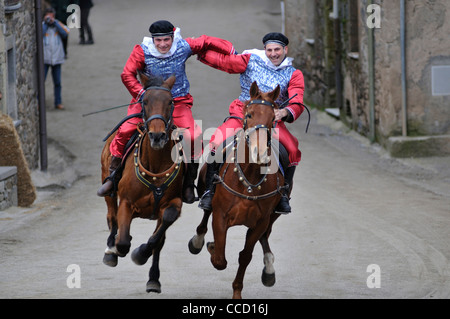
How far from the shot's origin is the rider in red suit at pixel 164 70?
8.64m

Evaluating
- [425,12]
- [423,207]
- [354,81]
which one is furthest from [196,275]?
[354,81]

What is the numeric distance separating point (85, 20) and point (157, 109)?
808 inches

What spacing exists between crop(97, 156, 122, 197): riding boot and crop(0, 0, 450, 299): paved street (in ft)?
3.40

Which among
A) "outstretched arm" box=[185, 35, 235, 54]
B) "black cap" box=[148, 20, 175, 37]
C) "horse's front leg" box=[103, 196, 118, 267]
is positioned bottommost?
"horse's front leg" box=[103, 196, 118, 267]

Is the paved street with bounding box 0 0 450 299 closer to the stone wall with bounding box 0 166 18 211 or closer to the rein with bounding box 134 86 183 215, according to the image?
the stone wall with bounding box 0 166 18 211

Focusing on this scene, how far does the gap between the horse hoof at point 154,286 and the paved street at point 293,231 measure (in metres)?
0.18

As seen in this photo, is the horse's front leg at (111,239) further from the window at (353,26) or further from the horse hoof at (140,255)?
the window at (353,26)

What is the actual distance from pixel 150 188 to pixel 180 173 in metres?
0.35

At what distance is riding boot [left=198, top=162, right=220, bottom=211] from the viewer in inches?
332

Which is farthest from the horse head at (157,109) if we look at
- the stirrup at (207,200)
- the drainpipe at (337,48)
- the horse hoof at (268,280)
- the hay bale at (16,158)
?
the drainpipe at (337,48)

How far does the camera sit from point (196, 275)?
993 cm

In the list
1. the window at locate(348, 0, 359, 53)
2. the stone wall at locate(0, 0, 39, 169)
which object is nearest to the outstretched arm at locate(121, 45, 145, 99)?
the stone wall at locate(0, 0, 39, 169)

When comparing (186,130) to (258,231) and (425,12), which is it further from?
(425,12)

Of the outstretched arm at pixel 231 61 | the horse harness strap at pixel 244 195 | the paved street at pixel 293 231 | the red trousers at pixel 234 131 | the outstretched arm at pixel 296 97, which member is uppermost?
the outstretched arm at pixel 231 61
